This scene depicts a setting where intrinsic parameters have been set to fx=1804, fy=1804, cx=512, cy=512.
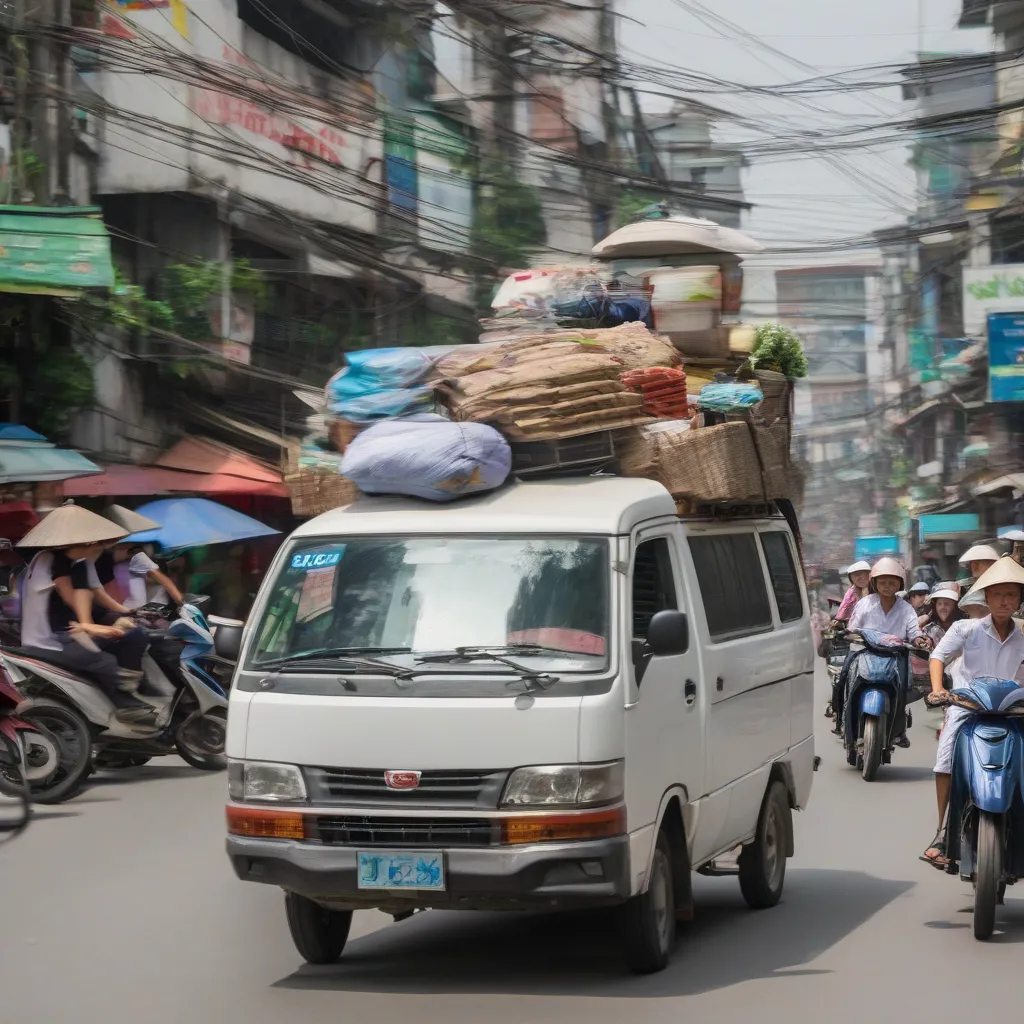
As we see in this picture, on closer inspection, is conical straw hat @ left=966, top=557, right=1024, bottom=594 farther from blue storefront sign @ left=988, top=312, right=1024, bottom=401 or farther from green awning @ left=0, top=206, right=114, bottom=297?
blue storefront sign @ left=988, top=312, right=1024, bottom=401

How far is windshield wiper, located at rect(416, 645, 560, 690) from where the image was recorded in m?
5.87

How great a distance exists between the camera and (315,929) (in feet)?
21.4

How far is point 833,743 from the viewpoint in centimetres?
1720

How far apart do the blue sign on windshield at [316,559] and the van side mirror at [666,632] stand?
1.19 m

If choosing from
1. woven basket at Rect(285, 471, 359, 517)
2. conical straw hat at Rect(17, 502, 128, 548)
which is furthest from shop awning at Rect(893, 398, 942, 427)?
woven basket at Rect(285, 471, 359, 517)

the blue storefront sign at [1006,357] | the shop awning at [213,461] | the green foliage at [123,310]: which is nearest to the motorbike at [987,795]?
the green foliage at [123,310]

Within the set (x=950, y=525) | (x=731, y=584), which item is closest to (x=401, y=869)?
(x=731, y=584)

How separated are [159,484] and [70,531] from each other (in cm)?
1034

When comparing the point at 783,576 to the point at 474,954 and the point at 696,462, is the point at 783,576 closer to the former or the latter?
the point at 696,462

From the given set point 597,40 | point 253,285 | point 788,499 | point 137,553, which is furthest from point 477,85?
point 788,499

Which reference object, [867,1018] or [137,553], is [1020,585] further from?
[137,553]

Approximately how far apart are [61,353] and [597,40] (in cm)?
943

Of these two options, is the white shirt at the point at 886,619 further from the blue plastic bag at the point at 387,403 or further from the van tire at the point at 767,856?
the blue plastic bag at the point at 387,403

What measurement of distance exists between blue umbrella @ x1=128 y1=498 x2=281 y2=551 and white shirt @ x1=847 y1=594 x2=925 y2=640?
870 centimetres
